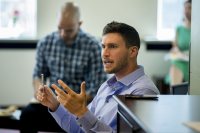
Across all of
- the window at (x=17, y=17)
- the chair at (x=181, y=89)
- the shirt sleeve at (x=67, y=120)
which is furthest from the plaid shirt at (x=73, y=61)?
the window at (x=17, y=17)

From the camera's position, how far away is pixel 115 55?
1.98 metres

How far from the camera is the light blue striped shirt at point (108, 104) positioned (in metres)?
1.73

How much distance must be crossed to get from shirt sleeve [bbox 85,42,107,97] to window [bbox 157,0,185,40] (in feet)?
5.79

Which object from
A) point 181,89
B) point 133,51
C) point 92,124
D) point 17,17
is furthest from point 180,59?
point 92,124

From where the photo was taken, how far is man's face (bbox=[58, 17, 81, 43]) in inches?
139

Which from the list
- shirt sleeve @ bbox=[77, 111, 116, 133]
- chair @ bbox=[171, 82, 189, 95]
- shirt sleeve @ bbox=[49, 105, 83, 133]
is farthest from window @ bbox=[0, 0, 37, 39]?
shirt sleeve @ bbox=[77, 111, 116, 133]

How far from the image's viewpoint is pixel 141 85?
1.91 meters

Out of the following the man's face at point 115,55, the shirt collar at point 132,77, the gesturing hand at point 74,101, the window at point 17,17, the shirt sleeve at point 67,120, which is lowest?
the shirt sleeve at point 67,120

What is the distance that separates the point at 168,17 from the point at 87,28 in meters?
0.89

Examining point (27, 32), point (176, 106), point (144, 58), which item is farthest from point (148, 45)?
point (176, 106)

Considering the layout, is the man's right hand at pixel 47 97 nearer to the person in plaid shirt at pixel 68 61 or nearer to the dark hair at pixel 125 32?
the dark hair at pixel 125 32

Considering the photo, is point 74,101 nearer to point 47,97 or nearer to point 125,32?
point 47,97

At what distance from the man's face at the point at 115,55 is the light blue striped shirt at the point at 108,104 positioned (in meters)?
0.05

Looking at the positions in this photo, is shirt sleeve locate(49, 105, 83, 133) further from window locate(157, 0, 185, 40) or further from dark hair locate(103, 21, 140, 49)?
window locate(157, 0, 185, 40)
